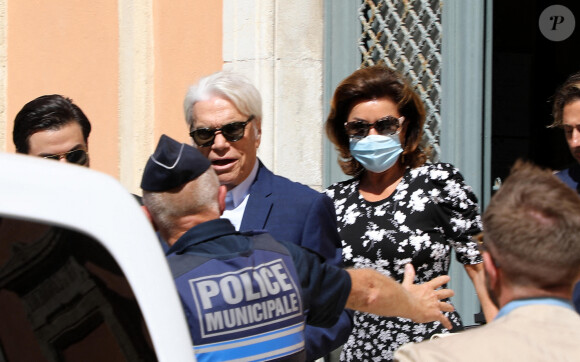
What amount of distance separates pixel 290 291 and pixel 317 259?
0.76ft

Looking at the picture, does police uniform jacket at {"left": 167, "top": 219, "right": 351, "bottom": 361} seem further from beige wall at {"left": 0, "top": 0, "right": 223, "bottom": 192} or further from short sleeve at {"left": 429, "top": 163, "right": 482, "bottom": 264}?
beige wall at {"left": 0, "top": 0, "right": 223, "bottom": 192}

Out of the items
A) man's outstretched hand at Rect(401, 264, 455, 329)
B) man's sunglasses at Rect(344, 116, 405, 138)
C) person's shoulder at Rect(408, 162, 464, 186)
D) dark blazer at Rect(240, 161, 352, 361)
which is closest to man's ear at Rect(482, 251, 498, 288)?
man's outstretched hand at Rect(401, 264, 455, 329)

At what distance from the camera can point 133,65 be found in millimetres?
5930

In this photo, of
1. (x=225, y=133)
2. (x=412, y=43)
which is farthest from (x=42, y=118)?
(x=412, y=43)

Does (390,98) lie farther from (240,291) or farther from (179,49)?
(179,49)

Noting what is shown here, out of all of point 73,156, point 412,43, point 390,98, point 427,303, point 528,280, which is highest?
point 412,43

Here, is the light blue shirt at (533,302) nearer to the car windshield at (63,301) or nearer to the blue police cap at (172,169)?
the car windshield at (63,301)

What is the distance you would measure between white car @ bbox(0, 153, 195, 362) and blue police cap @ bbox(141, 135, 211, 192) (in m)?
0.67

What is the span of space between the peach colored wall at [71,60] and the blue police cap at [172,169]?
3.26 m

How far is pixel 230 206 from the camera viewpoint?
11.5 feet

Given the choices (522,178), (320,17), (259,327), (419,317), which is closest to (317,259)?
(259,327)

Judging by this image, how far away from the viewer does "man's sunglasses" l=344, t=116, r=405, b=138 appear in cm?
397

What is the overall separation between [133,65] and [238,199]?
264cm

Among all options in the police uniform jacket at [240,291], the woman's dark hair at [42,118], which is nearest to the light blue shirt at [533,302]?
the police uniform jacket at [240,291]
